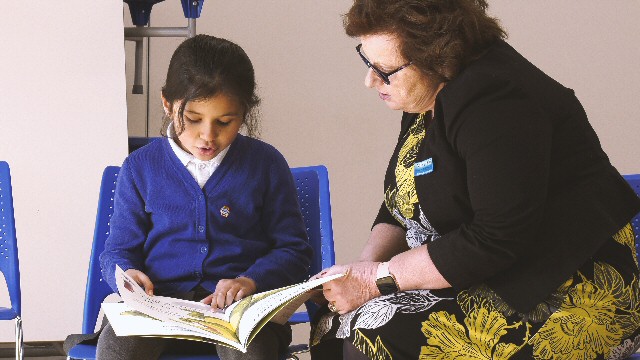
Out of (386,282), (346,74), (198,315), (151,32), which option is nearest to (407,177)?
(386,282)

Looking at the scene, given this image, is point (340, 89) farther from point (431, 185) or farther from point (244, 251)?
point (431, 185)

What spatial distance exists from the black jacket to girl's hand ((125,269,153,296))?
575 millimetres

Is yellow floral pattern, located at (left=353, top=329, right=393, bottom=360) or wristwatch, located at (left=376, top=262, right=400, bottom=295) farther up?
wristwatch, located at (left=376, top=262, right=400, bottom=295)

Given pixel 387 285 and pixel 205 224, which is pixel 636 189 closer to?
pixel 387 285

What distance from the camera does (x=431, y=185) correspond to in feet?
4.95

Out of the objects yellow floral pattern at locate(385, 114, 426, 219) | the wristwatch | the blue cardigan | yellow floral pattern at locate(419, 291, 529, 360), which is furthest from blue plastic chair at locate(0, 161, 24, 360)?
yellow floral pattern at locate(419, 291, 529, 360)

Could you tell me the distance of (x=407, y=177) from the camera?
1614mm

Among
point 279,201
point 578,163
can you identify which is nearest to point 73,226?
point 279,201

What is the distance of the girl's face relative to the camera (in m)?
1.77

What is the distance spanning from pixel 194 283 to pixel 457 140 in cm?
65

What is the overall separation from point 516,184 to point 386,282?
27cm

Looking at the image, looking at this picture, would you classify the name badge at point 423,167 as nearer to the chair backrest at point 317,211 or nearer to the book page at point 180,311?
the book page at point 180,311

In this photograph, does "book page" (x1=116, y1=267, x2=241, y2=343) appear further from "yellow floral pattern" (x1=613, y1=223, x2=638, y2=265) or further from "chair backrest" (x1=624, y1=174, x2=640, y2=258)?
"chair backrest" (x1=624, y1=174, x2=640, y2=258)

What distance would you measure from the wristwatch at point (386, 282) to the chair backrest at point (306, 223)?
0.63 metres
